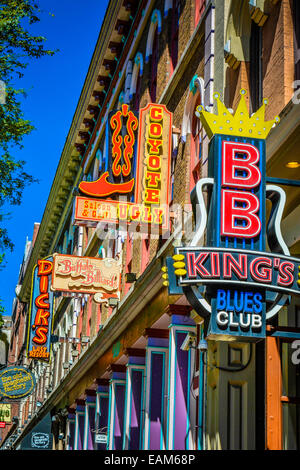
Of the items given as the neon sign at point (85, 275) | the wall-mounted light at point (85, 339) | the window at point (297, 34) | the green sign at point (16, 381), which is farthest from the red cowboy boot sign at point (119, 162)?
the green sign at point (16, 381)

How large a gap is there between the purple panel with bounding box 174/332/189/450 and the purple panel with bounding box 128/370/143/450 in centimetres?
451

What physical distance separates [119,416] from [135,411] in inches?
92.6

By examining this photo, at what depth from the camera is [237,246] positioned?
11.6 metres

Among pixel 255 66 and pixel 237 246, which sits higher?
pixel 255 66

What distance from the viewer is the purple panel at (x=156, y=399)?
795 inches

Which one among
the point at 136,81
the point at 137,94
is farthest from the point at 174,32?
the point at 136,81

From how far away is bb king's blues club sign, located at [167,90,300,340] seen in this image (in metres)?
11.1

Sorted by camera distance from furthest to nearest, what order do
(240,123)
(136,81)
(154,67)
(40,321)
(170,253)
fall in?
(40,321), (136,81), (154,67), (170,253), (240,123)

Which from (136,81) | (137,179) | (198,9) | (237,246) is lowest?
(237,246)

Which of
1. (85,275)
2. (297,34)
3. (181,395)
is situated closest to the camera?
(297,34)

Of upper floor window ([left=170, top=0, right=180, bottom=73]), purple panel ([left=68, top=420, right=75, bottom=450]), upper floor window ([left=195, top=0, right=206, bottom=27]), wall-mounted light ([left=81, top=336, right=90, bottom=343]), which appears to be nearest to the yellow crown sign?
upper floor window ([left=195, top=0, right=206, bottom=27])

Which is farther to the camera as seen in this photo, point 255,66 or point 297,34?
point 255,66

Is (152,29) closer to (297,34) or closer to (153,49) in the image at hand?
(153,49)
